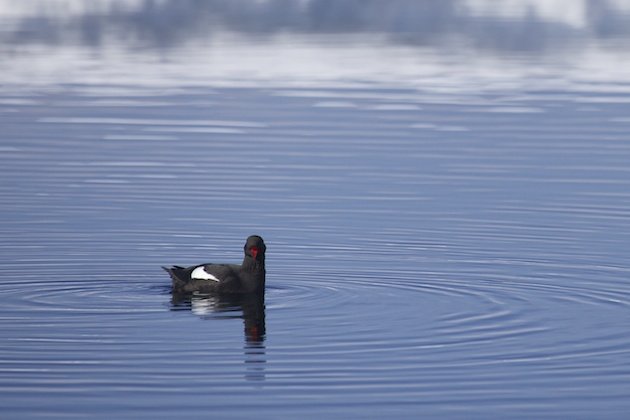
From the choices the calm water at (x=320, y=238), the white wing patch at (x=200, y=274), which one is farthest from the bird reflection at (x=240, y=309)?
the white wing patch at (x=200, y=274)

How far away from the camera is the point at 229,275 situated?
17406 mm

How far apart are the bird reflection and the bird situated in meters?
0.08

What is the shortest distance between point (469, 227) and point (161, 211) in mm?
4445

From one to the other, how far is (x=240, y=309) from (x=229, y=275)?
75 centimetres

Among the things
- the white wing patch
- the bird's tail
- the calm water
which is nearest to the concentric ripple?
the calm water

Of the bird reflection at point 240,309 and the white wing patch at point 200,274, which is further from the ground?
the white wing patch at point 200,274

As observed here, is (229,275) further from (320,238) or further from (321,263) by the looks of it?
(320,238)

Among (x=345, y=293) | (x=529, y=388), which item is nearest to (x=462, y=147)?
(x=345, y=293)

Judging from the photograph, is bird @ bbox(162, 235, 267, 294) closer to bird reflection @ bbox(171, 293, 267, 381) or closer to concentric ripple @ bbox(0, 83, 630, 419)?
bird reflection @ bbox(171, 293, 267, 381)

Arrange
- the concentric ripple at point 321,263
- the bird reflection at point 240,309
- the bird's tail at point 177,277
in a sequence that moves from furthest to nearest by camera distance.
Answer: the bird's tail at point 177,277 < the bird reflection at point 240,309 < the concentric ripple at point 321,263

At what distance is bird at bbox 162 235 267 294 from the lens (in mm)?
17172

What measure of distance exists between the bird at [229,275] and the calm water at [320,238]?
0.62ft

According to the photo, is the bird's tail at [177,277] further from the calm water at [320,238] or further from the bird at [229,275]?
the calm water at [320,238]

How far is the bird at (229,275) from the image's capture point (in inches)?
676
